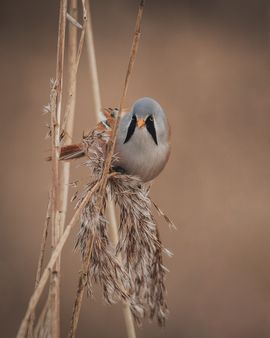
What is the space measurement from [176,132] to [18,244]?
722 millimetres

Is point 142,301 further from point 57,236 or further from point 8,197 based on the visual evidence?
point 8,197

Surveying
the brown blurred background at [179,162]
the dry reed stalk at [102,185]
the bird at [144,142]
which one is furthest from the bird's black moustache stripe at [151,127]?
the brown blurred background at [179,162]

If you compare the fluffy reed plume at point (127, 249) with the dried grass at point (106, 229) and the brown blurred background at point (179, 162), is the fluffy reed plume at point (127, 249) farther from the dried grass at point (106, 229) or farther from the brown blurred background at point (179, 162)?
the brown blurred background at point (179, 162)

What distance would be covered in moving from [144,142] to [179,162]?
35.9 inches

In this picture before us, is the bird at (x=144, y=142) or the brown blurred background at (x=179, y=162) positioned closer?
the bird at (x=144, y=142)

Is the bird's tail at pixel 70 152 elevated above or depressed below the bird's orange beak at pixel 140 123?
below

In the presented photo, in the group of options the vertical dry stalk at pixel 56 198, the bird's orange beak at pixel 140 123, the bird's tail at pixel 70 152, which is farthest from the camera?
the bird's tail at pixel 70 152

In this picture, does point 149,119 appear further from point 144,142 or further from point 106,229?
point 106,229

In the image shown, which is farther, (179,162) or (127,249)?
(179,162)

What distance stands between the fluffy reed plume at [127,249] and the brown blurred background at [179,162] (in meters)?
0.97

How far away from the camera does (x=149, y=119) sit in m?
1.22

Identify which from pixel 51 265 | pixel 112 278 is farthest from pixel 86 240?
pixel 51 265

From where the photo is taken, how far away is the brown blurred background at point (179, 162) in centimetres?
211

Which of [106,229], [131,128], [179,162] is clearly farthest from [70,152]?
[179,162]
